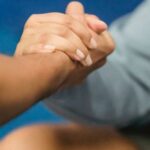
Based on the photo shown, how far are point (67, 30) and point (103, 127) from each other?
196 mm

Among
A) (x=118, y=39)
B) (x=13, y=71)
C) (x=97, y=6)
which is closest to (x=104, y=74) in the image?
(x=118, y=39)

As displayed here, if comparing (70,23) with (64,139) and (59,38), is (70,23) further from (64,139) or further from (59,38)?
(64,139)

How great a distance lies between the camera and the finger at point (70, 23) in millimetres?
511

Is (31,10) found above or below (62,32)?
below

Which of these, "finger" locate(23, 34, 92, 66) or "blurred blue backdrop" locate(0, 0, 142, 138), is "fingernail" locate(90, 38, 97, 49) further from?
"blurred blue backdrop" locate(0, 0, 142, 138)

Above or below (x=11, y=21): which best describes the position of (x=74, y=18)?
above

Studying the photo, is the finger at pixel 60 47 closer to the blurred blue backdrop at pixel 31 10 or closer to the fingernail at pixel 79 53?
the fingernail at pixel 79 53

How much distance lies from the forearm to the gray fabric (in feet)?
0.45

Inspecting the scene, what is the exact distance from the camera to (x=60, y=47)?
490 millimetres

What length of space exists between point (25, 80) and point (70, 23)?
135 mm

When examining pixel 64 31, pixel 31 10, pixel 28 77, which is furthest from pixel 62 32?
pixel 31 10

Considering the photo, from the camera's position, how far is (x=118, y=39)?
620mm

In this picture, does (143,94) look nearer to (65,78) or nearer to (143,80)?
(143,80)

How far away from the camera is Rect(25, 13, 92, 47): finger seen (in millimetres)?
511
